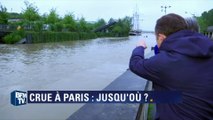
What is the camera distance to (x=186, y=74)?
183cm

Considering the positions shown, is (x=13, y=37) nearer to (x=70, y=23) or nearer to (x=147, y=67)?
(x=70, y=23)

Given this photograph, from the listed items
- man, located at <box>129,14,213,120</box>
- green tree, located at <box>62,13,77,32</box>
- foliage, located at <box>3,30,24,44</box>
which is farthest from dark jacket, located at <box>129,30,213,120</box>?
green tree, located at <box>62,13,77,32</box>

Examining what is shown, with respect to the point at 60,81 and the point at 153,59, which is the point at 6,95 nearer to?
the point at 60,81

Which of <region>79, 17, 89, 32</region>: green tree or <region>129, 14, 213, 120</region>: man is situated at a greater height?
<region>79, 17, 89, 32</region>: green tree

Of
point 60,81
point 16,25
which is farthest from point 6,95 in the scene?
point 16,25

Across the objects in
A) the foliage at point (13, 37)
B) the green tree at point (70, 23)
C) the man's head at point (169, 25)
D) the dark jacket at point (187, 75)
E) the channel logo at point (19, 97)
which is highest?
the green tree at point (70, 23)

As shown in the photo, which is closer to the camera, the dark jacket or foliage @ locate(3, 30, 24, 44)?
the dark jacket

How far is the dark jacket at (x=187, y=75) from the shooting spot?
1.82 m

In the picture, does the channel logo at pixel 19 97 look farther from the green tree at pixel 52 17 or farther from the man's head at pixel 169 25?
the green tree at pixel 52 17

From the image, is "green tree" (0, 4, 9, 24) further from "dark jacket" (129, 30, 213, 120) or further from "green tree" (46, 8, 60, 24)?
"dark jacket" (129, 30, 213, 120)

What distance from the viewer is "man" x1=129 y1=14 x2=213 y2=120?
182 centimetres

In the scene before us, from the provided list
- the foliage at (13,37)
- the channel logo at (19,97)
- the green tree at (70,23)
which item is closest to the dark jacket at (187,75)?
the channel logo at (19,97)

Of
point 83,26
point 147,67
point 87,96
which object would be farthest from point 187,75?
point 83,26

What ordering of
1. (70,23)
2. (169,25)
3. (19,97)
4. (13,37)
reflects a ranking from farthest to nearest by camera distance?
(70,23)
(13,37)
(19,97)
(169,25)
